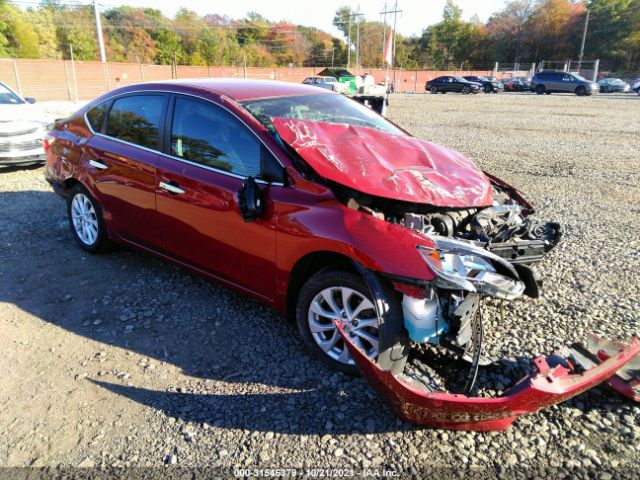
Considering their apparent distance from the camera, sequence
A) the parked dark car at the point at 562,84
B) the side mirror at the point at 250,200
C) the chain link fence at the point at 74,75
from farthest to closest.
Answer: the parked dark car at the point at 562,84, the chain link fence at the point at 74,75, the side mirror at the point at 250,200

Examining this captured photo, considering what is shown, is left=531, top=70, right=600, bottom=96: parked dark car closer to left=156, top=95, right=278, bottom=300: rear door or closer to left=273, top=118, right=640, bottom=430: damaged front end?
left=273, top=118, right=640, bottom=430: damaged front end

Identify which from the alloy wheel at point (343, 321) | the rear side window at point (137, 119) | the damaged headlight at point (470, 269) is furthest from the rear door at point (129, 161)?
the damaged headlight at point (470, 269)

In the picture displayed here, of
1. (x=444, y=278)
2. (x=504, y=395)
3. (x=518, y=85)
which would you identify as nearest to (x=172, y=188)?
(x=444, y=278)

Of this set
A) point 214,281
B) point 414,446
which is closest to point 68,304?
point 214,281

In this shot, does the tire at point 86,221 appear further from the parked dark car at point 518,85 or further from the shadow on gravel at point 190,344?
the parked dark car at point 518,85

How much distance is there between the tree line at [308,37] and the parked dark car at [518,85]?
25.7 meters

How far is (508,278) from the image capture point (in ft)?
9.02

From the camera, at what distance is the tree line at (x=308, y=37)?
54375 mm

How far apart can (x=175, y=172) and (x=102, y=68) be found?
106 feet

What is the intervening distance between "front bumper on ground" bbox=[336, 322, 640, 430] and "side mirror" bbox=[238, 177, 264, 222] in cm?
99

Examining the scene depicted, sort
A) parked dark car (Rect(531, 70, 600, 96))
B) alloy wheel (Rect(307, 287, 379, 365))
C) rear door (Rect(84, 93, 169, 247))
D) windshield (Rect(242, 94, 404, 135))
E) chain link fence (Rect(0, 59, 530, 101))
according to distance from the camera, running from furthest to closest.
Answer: parked dark car (Rect(531, 70, 600, 96))
chain link fence (Rect(0, 59, 530, 101))
rear door (Rect(84, 93, 169, 247))
windshield (Rect(242, 94, 404, 135))
alloy wheel (Rect(307, 287, 379, 365))

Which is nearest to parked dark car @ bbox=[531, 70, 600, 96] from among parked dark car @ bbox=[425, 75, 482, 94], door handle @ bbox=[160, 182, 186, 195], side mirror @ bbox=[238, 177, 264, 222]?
parked dark car @ bbox=[425, 75, 482, 94]

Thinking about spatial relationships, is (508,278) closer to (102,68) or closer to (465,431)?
(465,431)

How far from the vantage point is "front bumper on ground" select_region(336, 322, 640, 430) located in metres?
2.30
